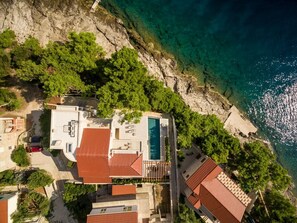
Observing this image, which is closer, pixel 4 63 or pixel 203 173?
pixel 203 173

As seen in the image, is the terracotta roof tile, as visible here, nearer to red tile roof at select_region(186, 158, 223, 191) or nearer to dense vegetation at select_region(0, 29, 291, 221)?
red tile roof at select_region(186, 158, 223, 191)

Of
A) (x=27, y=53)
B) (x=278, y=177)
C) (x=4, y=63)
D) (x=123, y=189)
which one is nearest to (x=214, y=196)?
(x=278, y=177)

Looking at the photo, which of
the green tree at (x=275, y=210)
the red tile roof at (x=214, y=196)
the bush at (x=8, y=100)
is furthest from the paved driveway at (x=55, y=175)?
the green tree at (x=275, y=210)

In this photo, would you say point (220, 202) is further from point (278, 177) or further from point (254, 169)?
point (278, 177)

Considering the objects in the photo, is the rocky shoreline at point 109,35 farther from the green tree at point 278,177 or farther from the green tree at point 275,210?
the green tree at point 275,210

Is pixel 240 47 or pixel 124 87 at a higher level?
pixel 240 47

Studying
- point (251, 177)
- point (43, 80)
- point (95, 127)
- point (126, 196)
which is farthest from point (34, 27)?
point (251, 177)
